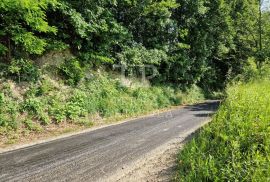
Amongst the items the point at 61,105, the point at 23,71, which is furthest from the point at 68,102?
the point at 23,71

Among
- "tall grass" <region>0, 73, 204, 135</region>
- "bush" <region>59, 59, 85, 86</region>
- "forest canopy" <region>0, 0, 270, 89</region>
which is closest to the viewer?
"tall grass" <region>0, 73, 204, 135</region>

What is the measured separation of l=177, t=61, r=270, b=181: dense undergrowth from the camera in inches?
181

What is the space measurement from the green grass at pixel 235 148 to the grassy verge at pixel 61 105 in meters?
5.93

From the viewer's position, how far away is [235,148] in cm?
523

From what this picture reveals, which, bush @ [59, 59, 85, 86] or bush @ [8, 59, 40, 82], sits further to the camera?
bush @ [59, 59, 85, 86]

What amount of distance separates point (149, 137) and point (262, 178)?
19.1 ft

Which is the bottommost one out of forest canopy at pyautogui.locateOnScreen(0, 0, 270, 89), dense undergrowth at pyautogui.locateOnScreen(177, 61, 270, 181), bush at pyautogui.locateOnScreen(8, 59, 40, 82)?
dense undergrowth at pyautogui.locateOnScreen(177, 61, 270, 181)

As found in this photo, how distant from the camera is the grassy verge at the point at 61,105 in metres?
10.0

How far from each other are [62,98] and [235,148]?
28.9 ft

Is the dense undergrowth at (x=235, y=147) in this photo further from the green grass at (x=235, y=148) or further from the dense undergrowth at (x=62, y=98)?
the dense undergrowth at (x=62, y=98)

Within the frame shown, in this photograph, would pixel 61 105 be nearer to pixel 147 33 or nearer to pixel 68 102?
pixel 68 102

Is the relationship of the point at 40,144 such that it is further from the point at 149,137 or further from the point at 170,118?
the point at 170,118

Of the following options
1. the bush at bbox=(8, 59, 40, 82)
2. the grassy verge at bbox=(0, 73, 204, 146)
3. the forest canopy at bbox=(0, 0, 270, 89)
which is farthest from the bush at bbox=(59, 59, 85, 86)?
the bush at bbox=(8, 59, 40, 82)

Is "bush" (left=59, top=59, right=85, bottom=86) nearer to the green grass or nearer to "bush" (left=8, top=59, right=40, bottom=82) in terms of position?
"bush" (left=8, top=59, right=40, bottom=82)
